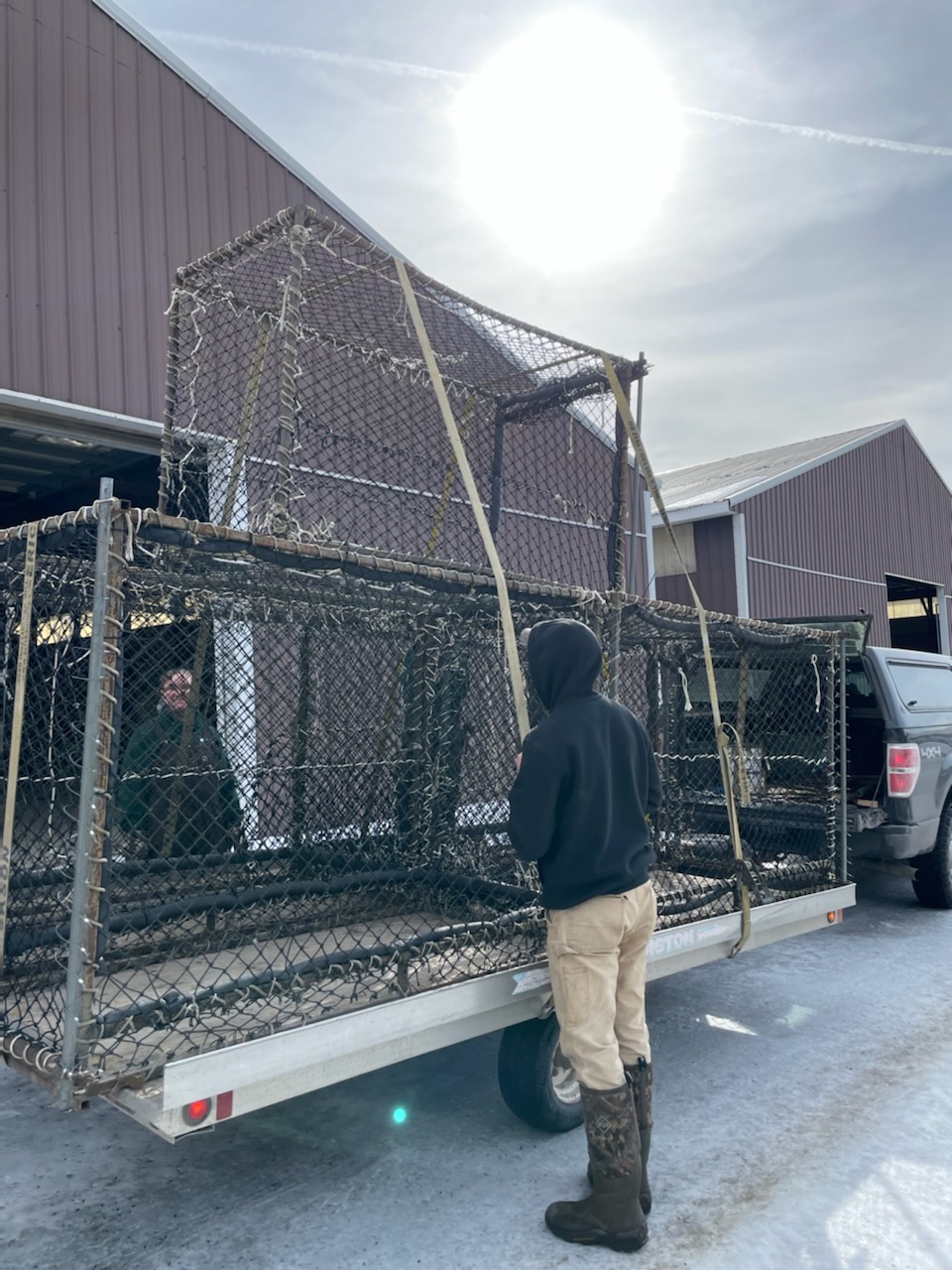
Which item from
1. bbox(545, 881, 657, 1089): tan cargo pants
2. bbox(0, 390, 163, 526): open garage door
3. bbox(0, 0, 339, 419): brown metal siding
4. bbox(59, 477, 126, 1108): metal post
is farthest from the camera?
bbox(0, 390, 163, 526): open garage door

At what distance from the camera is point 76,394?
6547 mm

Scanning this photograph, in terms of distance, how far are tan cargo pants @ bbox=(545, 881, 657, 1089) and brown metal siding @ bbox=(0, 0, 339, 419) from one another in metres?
5.12

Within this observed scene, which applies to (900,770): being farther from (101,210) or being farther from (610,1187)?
(101,210)

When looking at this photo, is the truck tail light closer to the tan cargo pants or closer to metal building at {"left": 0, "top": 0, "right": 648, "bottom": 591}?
metal building at {"left": 0, "top": 0, "right": 648, "bottom": 591}

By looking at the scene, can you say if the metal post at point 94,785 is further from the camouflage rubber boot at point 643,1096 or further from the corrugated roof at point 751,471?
the corrugated roof at point 751,471

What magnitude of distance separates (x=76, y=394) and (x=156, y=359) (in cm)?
69

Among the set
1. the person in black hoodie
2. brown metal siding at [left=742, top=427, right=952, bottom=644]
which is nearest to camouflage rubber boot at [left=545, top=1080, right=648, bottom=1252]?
the person in black hoodie

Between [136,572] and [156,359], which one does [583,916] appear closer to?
[136,572]

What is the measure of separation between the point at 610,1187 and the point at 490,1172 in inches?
23.4

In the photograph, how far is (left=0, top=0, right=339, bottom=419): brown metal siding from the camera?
250 inches

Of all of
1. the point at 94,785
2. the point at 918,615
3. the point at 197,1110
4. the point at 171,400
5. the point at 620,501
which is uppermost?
the point at 918,615

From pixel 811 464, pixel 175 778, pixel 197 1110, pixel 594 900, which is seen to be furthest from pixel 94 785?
pixel 811 464

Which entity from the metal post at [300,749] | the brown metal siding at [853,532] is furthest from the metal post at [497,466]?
the brown metal siding at [853,532]

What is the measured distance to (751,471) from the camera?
1928 centimetres
